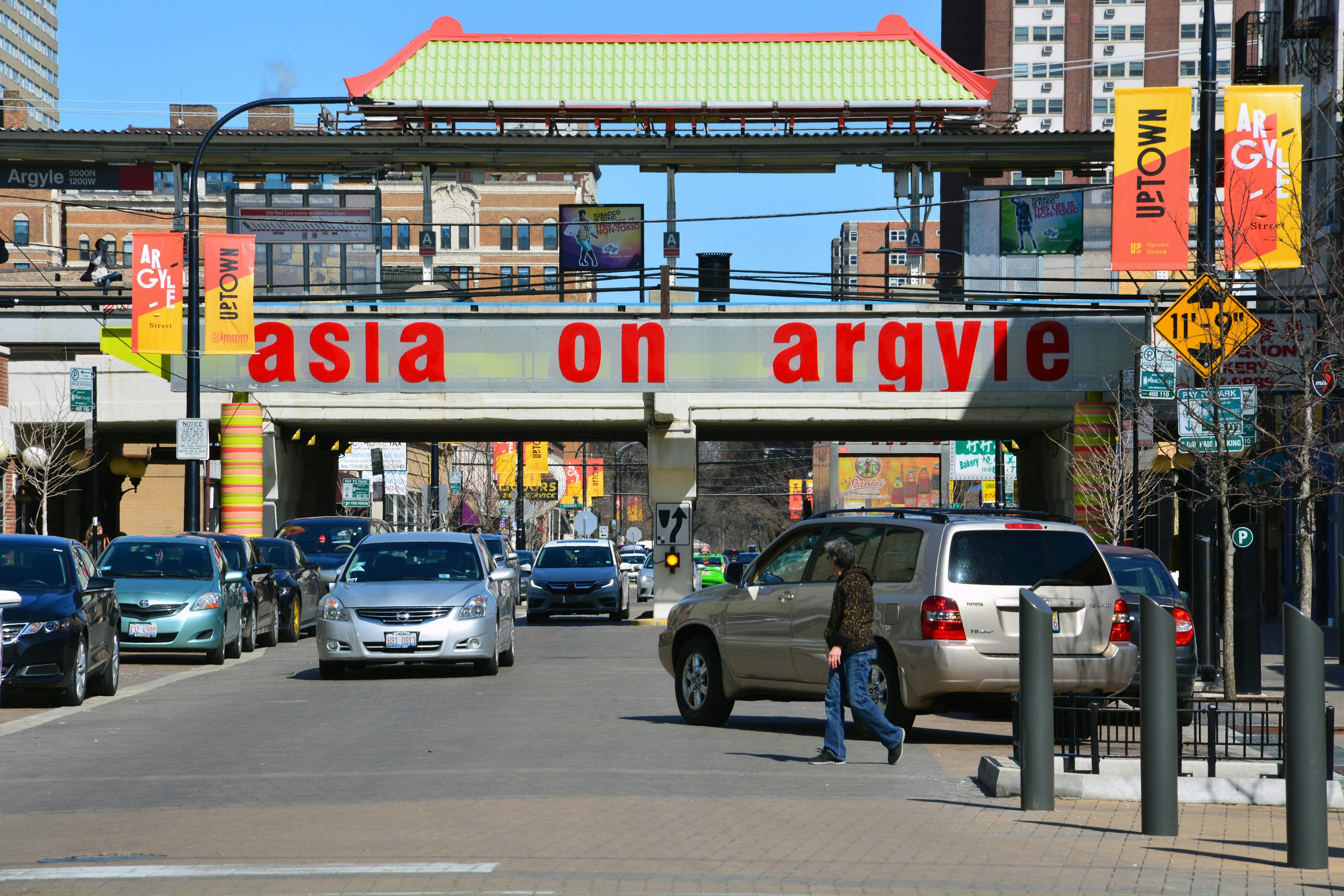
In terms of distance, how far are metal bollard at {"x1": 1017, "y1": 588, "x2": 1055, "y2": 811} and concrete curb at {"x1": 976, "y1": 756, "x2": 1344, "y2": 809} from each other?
361 mm

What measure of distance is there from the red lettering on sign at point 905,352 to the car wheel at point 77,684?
2267 cm

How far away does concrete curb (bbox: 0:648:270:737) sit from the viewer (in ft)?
48.5

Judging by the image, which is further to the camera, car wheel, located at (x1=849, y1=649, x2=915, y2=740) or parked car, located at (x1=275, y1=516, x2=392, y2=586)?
parked car, located at (x1=275, y1=516, x2=392, y2=586)

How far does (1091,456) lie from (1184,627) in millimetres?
21091

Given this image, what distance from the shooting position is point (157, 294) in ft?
91.6

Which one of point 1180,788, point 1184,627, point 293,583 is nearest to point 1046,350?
point 293,583

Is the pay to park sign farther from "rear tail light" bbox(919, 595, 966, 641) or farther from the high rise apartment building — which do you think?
the high rise apartment building

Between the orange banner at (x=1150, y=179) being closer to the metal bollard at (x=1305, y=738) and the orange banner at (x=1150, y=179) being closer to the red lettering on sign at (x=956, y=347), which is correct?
the metal bollard at (x=1305, y=738)

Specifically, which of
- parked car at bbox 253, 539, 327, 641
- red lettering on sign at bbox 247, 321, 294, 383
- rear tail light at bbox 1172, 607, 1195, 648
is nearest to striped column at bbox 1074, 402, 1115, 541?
parked car at bbox 253, 539, 327, 641

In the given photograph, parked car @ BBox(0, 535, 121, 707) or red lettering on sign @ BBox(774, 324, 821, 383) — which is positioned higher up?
red lettering on sign @ BBox(774, 324, 821, 383)

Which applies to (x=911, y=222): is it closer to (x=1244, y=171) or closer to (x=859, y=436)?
(x=859, y=436)

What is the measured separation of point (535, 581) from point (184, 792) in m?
24.2

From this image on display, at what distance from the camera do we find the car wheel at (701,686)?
47.9ft

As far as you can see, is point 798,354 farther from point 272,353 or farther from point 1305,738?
point 1305,738
